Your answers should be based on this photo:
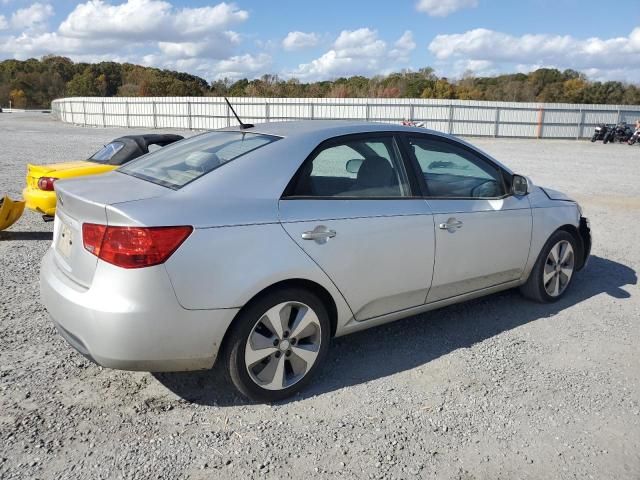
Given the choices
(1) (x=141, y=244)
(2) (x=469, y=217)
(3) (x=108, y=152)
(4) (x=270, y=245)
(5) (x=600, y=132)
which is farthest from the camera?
(5) (x=600, y=132)

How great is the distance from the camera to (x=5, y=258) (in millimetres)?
5758

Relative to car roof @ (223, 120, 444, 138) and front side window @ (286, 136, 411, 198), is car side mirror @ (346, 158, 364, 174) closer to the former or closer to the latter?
front side window @ (286, 136, 411, 198)

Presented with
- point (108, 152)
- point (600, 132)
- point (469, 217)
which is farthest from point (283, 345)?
point (600, 132)

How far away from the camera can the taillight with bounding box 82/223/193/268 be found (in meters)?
2.56

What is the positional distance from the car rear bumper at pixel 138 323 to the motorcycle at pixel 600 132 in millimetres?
36258

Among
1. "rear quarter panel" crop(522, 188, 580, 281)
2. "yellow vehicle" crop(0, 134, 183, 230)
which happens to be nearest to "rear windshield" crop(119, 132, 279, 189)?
"rear quarter panel" crop(522, 188, 580, 281)

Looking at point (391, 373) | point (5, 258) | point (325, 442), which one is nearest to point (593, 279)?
point (391, 373)

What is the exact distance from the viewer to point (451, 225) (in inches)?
147

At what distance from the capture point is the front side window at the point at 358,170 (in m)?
3.27

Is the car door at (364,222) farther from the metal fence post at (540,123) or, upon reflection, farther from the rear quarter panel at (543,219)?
the metal fence post at (540,123)

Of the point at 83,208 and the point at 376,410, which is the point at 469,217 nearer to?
the point at 376,410

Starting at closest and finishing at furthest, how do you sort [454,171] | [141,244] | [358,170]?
[141,244]
[358,170]
[454,171]

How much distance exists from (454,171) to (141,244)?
103 inches

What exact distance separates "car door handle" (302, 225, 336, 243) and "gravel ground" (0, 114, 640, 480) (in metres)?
0.96
